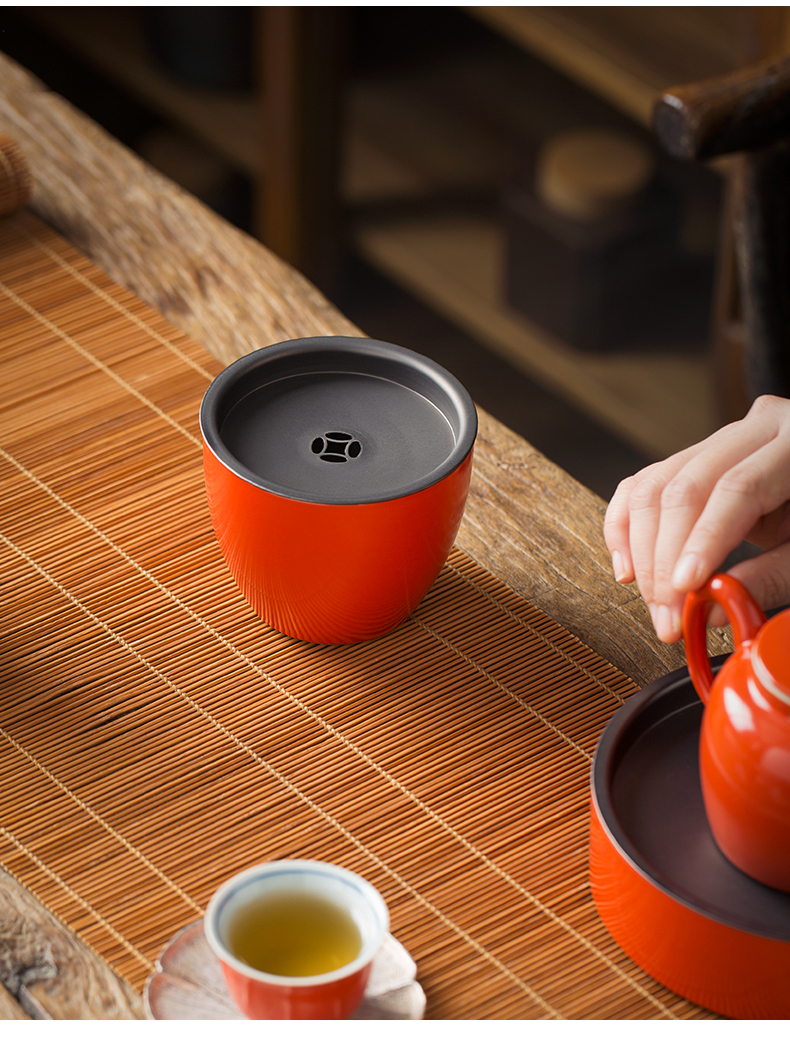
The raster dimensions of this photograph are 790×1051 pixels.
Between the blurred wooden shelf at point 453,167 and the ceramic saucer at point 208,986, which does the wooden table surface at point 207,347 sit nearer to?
the ceramic saucer at point 208,986

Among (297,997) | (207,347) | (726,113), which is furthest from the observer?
(726,113)

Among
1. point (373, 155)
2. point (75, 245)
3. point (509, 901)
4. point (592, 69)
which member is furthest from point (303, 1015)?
point (373, 155)

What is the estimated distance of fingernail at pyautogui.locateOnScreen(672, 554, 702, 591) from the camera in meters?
0.63

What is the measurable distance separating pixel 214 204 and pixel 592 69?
3.26ft

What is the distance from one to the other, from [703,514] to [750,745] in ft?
0.50

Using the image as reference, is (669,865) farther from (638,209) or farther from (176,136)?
(176,136)

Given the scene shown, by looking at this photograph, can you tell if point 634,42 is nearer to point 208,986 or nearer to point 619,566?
point 619,566

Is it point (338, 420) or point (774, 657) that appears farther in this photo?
point (338, 420)

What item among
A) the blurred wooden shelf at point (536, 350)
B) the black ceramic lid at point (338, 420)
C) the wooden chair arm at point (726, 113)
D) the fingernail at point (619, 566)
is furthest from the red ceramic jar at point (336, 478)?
the blurred wooden shelf at point (536, 350)

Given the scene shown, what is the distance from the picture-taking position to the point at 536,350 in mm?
2385

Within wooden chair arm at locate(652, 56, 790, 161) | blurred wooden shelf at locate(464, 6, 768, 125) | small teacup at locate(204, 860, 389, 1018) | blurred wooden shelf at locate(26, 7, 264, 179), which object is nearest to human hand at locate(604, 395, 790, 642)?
small teacup at locate(204, 860, 389, 1018)

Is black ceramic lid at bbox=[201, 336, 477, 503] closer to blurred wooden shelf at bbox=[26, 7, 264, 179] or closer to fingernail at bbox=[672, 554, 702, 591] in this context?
fingernail at bbox=[672, 554, 702, 591]

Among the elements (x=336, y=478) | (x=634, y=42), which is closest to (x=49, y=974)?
(x=336, y=478)

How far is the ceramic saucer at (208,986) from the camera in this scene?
59 cm
